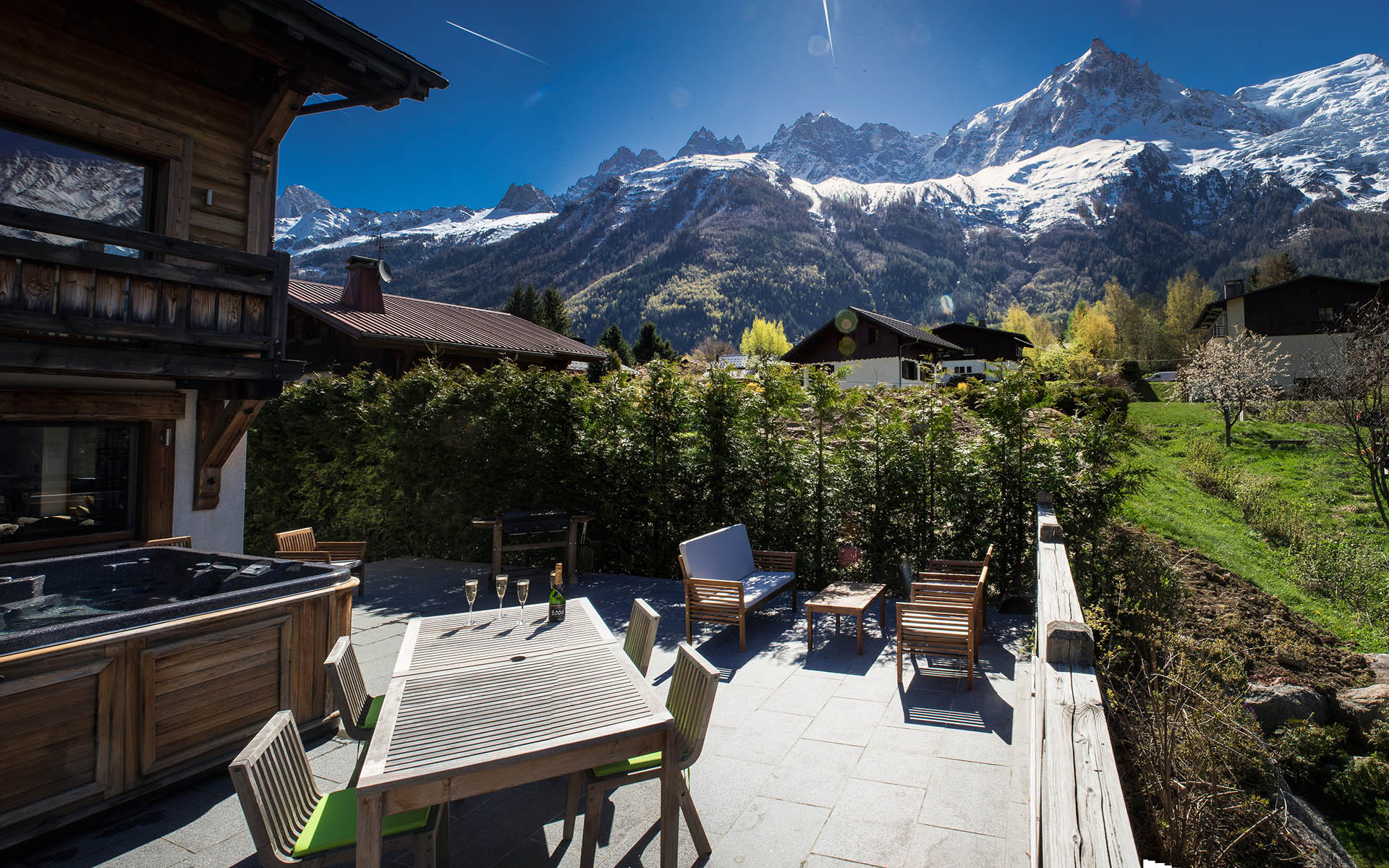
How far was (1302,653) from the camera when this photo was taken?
23.3 ft

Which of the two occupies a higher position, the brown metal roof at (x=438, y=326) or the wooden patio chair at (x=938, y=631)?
the brown metal roof at (x=438, y=326)

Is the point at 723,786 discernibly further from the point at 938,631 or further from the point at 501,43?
the point at 501,43

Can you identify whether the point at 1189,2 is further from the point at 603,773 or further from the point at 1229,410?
the point at 603,773

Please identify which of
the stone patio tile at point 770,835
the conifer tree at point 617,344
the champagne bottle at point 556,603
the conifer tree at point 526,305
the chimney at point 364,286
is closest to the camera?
the stone patio tile at point 770,835

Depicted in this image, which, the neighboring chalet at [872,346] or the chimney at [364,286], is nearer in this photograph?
the chimney at [364,286]

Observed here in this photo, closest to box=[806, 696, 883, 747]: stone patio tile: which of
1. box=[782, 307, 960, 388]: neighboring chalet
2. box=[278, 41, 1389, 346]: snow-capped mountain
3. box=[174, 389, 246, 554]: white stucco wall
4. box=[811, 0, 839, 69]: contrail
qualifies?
box=[174, 389, 246, 554]: white stucco wall

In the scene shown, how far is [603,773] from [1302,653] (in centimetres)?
817

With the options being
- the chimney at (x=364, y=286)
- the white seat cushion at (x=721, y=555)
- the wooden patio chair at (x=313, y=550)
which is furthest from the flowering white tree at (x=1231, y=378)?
the chimney at (x=364, y=286)

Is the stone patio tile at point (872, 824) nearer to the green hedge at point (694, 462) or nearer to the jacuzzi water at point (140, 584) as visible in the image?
the jacuzzi water at point (140, 584)

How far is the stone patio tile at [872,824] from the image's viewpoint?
9.37 ft

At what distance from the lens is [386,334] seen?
611 inches

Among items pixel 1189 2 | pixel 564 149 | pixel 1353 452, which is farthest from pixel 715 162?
pixel 1353 452

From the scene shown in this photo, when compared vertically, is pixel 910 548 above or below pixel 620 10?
below

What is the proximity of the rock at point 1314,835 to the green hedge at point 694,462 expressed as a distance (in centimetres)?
241
